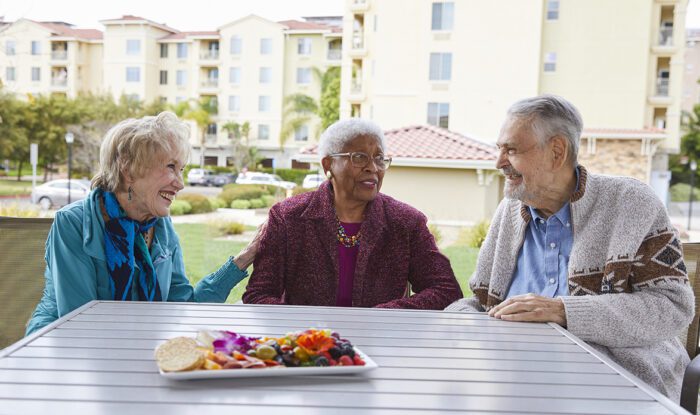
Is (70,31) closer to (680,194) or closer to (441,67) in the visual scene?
(441,67)

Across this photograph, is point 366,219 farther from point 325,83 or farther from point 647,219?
point 325,83

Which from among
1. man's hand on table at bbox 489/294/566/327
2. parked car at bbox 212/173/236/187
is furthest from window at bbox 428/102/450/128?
man's hand on table at bbox 489/294/566/327

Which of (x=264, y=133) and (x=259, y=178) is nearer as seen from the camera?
(x=259, y=178)

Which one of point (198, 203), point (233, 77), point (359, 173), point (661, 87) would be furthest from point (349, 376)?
point (233, 77)

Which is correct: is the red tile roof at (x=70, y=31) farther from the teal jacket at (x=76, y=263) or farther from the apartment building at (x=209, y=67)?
the teal jacket at (x=76, y=263)

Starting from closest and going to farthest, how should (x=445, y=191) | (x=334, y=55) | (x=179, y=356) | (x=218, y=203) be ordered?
(x=179, y=356)
(x=445, y=191)
(x=218, y=203)
(x=334, y=55)

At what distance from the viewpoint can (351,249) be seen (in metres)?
2.35

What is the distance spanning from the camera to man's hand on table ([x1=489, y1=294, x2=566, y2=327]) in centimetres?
177

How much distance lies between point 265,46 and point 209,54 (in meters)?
3.20

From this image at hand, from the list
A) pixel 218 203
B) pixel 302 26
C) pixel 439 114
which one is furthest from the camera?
pixel 302 26

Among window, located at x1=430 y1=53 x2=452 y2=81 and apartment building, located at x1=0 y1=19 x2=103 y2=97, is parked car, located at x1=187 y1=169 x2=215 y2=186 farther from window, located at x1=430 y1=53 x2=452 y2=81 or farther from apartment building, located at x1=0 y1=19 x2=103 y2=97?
window, located at x1=430 y1=53 x2=452 y2=81

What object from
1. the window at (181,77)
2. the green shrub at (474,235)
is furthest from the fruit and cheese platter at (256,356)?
the window at (181,77)

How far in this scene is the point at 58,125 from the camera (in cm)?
2781

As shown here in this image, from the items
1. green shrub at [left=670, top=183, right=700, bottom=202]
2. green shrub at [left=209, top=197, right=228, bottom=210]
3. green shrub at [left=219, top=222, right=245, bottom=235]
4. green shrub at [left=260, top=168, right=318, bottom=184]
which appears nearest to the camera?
green shrub at [left=219, top=222, right=245, bottom=235]
